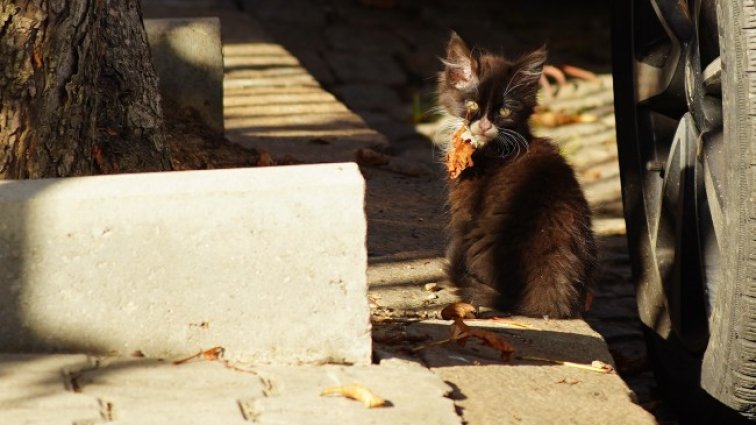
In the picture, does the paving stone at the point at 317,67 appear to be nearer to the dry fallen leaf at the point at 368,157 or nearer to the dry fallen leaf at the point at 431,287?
the dry fallen leaf at the point at 368,157

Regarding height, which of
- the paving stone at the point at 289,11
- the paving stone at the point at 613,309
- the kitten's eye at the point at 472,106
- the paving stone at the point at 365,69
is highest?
the paving stone at the point at 289,11

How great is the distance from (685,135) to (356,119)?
8.53 feet

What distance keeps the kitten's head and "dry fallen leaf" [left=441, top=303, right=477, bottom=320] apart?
846 millimetres

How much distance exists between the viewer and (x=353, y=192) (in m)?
2.52

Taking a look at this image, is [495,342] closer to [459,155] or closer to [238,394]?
[238,394]

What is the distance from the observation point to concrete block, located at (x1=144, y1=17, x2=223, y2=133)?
4.88 meters

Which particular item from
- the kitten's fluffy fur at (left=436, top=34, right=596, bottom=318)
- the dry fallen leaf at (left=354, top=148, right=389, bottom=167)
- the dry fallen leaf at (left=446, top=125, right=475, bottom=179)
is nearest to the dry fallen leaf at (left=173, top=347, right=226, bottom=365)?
the kitten's fluffy fur at (left=436, top=34, right=596, bottom=318)

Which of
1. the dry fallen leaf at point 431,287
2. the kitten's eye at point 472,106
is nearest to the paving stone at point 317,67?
the kitten's eye at point 472,106

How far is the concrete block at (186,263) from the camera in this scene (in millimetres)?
2467

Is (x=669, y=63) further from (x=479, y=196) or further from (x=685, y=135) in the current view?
(x=479, y=196)

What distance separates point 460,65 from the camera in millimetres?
4309

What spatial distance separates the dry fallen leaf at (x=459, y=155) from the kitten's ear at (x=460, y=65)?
234mm

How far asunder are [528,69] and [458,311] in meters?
1.22

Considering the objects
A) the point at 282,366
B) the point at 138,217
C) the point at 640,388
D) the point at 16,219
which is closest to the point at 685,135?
the point at 640,388
